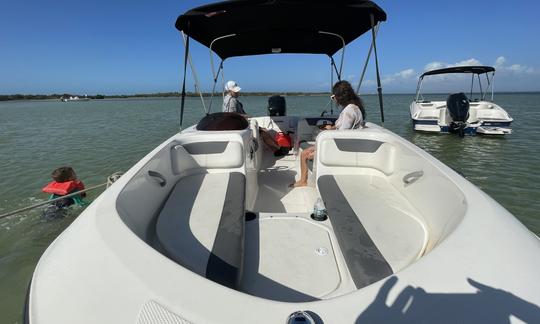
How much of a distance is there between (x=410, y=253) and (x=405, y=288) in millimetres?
843

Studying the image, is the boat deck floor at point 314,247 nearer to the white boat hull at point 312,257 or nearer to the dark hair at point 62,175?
the white boat hull at point 312,257

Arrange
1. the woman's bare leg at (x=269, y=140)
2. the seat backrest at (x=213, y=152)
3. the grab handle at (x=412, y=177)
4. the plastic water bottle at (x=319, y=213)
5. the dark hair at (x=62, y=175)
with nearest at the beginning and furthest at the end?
the plastic water bottle at (x=319, y=213), the grab handle at (x=412, y=177), the seat backrest at (x=213, y=152), the dark hair at (x=62, y=175), the woman's bare leg at (x=269, y=140)

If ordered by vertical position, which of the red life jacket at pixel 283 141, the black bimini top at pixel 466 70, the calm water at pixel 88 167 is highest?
the black bimini top at pixel 466 70

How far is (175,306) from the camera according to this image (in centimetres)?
86

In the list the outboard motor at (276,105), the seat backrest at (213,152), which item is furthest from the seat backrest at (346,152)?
the outboard motor at (276,105)

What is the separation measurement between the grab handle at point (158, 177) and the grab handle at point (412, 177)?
209 cm

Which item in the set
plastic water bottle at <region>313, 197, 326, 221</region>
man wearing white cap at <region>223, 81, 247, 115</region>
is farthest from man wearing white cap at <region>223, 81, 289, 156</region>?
plastic water bottle at <region>313, 197, 326, 221</region>

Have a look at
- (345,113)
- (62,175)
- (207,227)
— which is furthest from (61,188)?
(345,113)

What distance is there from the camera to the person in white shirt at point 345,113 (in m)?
3.38

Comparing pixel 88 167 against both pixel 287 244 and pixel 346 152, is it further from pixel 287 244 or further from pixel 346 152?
pixel 287 244

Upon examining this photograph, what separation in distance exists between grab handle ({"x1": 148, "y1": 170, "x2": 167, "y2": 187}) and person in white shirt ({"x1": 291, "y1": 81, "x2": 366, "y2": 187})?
177 cm

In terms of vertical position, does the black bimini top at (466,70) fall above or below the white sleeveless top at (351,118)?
above

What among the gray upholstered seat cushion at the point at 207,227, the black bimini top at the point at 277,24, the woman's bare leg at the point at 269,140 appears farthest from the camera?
the woman's bare leg at the point at 269,140

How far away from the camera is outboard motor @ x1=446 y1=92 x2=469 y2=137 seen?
10664 millimetres
